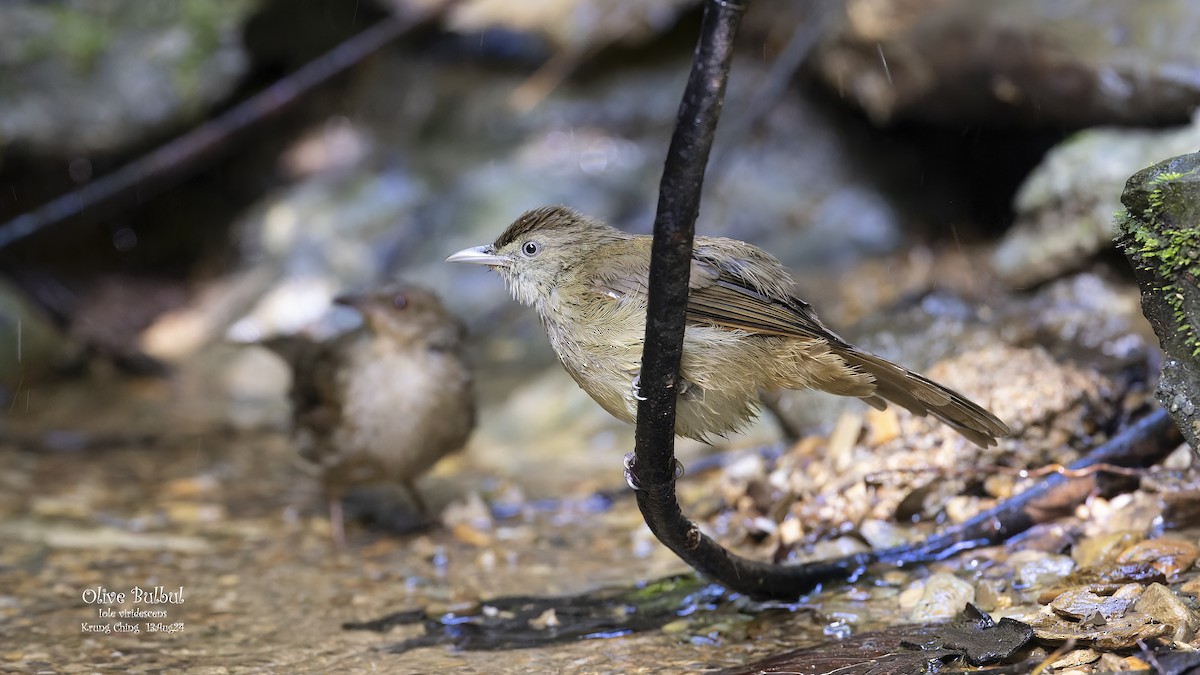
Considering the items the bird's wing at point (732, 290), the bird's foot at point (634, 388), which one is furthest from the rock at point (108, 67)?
the bird's foot at point (634, 388)

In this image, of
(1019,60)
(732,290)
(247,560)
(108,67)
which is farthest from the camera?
(108,67)

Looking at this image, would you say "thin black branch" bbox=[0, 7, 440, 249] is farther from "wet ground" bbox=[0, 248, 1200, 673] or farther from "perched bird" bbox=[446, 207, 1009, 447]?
"perched bird" bbox=[446, 207, 1009, 447]

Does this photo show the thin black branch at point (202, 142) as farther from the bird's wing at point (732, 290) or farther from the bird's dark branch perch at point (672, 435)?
the bird's dark branch perch at point (672, 435)

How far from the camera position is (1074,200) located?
6.15 m

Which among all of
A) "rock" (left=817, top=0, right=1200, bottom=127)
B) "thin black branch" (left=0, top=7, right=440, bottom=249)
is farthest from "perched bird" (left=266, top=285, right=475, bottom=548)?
"rock" (left=817, top=0, right=1200, bottom=127)

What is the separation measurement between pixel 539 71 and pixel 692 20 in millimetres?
1463

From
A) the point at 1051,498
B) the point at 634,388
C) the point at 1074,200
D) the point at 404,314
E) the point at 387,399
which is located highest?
the point at 1074,200

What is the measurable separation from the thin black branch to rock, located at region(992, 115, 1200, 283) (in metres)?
4.88

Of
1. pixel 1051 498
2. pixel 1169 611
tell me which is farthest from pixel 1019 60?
pixel 1169 611

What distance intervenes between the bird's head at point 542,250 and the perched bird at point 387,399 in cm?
156

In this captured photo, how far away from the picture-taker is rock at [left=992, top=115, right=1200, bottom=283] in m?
5.91

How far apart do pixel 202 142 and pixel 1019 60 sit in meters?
5.85

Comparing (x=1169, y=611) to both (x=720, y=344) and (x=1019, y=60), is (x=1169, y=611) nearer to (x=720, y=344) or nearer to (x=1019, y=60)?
(x=720, y=344)

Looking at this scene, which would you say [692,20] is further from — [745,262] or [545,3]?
[745,262]
